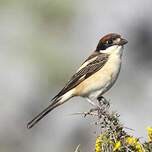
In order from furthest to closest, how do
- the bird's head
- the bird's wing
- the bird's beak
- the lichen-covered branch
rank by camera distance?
1. the bird's wing
2. the bird's head
3. the bird's beak
4. the lichen-covered branch

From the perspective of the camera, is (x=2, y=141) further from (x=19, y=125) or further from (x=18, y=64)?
(x=18, y=64)

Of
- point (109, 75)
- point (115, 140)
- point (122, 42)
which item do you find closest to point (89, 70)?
point (109, 75)

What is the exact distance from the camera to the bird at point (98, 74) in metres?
6.20

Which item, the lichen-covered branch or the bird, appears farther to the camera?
the bird

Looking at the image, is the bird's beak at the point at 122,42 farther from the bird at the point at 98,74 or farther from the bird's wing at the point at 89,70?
the bird's wing at the point at 89,70

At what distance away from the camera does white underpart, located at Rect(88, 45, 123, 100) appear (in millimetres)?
6176

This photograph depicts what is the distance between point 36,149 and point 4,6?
4599mm

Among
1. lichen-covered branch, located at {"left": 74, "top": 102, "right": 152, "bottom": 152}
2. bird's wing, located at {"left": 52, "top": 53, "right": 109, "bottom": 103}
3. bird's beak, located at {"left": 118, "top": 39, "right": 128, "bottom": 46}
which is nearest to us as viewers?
lichen-covered branch, located at {"left": 74, "top": 102, "right": 152, "bottom": 152}

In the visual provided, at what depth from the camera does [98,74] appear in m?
6.38

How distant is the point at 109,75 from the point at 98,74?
0.82 ft

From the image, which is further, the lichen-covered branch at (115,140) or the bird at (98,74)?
the bird at (98,74)

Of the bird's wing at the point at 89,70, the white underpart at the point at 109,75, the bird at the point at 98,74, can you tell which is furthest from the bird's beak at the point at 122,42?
the bird's wing at the point at 89,70

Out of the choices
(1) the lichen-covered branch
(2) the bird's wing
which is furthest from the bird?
(1) the lichen-covered branch

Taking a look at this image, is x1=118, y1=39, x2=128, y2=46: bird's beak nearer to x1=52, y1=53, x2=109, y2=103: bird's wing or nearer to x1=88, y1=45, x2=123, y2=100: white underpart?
x1=88, y1=45, x2=123, y2=100: white underpart
